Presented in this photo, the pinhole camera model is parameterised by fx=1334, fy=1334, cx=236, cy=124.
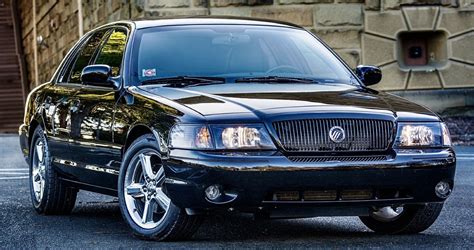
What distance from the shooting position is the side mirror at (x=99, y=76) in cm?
855

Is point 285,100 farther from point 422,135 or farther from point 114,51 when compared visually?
Answer: point 114,51

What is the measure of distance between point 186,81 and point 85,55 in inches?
70.5

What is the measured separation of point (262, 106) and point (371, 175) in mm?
718

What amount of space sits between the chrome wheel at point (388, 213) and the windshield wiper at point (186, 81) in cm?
127

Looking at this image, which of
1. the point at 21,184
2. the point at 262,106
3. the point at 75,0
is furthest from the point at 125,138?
the point at 75,0

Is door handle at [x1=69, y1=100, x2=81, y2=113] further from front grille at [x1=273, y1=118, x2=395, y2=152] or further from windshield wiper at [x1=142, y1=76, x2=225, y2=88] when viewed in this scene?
front grille at [x1=273, y1=118, x2=395, y2=152]

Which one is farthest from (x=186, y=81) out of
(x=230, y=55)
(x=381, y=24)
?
(x=381, y=24)

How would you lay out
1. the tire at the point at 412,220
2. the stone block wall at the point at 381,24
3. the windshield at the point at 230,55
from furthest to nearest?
the stone block wall at the point at 381,24
the windshield at the point at 230,55
the tire at the point at 412,220

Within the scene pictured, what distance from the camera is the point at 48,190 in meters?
9.50

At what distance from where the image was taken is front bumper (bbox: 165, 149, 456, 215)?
23.3 ft

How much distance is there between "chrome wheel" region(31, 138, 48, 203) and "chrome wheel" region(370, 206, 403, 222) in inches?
103

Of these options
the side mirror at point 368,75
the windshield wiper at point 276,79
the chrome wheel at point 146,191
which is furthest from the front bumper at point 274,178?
the side mirror at point 368,75

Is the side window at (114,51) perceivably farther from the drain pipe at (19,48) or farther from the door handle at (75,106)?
the drain pipe at (19,48)

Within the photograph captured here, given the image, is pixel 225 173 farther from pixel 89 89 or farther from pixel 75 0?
pixel 75 0
